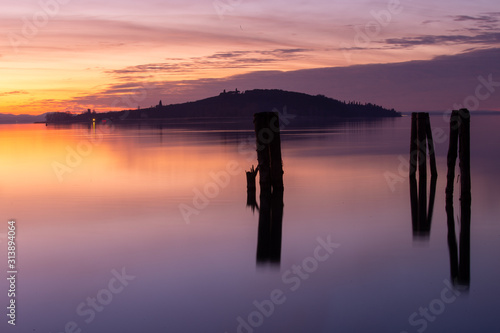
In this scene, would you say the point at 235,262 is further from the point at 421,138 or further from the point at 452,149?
the point at 421,138

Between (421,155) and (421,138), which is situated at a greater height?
(421,138)

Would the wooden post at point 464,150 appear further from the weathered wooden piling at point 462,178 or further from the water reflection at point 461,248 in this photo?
the water reflection at point 461,248

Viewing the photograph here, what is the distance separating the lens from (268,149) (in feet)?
44.0

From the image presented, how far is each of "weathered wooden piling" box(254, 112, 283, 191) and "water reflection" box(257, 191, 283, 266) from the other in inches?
10.9

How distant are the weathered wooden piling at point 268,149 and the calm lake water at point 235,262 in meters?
0.63

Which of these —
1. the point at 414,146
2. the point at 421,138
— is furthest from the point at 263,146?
the point at 414,146

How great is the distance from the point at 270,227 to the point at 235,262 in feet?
8.14

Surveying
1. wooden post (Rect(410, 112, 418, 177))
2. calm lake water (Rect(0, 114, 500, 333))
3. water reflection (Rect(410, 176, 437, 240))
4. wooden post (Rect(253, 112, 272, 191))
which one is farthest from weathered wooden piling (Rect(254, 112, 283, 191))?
wooden post (Rect(410, 112, 418, 177))

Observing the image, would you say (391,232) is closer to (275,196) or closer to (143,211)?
(275,196)

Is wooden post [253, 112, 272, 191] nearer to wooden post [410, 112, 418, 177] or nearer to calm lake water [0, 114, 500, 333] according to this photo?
calm lake water [0, 114, 500, 333]

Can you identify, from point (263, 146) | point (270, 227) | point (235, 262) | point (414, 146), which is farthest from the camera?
point (414, 146)

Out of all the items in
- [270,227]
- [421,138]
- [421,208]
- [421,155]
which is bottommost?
[270,227]

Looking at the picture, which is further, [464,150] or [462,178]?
[462,178]

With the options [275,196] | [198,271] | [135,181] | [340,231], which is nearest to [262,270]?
[198,271]
